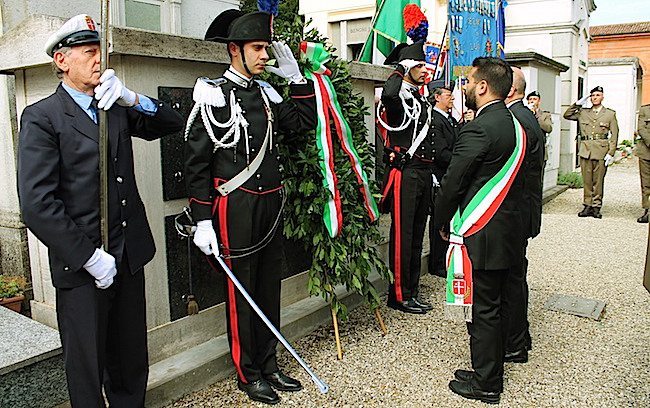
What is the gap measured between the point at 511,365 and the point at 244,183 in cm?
213

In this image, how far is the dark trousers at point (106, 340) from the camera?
2.49 m

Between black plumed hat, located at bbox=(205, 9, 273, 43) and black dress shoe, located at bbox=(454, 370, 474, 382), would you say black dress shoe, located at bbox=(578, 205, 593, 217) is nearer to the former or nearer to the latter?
black dress shoe, located at bbox=(454, 370, 474, 382)

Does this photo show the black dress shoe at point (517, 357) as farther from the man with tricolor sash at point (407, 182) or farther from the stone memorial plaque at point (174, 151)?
the stone memorial plaque at point (174, 151)

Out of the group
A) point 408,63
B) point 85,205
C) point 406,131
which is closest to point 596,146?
point 406,131

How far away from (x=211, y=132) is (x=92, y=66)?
0.77 m

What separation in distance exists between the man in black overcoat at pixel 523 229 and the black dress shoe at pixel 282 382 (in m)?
1.30

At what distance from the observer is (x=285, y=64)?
360 centimetres

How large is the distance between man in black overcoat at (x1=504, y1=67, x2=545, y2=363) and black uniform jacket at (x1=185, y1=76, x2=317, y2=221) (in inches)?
59.3

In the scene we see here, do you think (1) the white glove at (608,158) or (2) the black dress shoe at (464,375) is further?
(1) the white glove at (608,158)

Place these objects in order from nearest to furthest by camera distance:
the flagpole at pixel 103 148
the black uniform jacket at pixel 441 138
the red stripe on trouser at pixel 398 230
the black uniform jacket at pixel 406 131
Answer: the flagpole at pixel 103 148 → the black uniform jacket at pixel 406 131 → the red stripe on trouser at pixel 398 230 → the black uniform jacket at pixel 441 138

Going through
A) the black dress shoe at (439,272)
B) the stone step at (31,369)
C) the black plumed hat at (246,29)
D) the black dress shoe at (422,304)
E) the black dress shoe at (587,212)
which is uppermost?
the black plumed hat at (246,29)

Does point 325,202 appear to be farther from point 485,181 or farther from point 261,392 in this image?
point 261,392

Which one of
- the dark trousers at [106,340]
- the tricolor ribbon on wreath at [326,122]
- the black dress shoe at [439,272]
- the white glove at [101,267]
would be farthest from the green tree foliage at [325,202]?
the black dress shoe at [439,272]

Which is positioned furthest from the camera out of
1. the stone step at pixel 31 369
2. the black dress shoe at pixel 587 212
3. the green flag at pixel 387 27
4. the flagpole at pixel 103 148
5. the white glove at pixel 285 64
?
the black dress shoe at pixel 587 212
